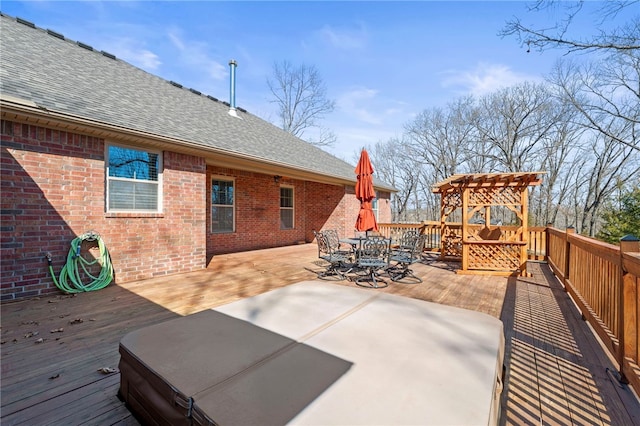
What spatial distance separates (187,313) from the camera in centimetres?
376

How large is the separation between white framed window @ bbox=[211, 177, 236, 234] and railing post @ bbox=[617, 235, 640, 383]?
28.6ft

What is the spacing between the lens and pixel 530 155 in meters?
20.0

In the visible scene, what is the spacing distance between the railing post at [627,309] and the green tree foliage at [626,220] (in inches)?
340

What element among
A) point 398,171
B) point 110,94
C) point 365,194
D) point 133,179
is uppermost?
point 398,171

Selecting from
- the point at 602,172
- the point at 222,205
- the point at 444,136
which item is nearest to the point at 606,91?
the point at 602,172

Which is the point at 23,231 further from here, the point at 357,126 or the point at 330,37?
the point at 357,126

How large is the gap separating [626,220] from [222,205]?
12.9 m

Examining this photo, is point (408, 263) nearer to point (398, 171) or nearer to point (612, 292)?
point (612, 292)

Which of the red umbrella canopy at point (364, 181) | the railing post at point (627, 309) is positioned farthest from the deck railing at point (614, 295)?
the red umbrella canopy at point (364, 181)

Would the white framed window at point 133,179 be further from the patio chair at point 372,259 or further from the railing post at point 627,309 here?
the railing post at point 627,309

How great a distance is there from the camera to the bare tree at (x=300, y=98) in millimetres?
22547

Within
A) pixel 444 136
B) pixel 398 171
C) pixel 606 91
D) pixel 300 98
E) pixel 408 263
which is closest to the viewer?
pixel 408 263

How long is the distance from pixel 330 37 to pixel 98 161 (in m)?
8.89

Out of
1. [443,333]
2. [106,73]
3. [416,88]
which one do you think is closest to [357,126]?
[416,88]
